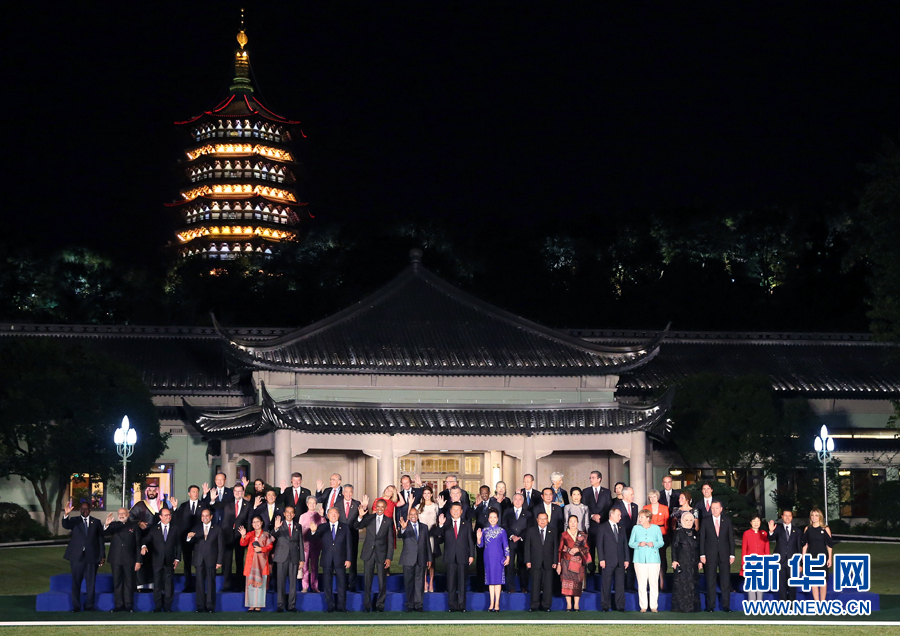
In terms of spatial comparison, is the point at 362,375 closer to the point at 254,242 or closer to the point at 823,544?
the point at 823,544

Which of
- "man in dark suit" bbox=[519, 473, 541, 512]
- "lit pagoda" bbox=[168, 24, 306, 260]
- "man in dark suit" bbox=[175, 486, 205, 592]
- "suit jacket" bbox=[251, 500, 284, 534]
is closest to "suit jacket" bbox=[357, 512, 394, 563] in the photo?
"suit jacket" bbox=[251, 500, 284, 534]

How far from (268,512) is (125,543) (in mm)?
2172

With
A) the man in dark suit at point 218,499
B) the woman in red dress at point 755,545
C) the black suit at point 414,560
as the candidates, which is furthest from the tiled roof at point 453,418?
the woman in red dress at point 755,545

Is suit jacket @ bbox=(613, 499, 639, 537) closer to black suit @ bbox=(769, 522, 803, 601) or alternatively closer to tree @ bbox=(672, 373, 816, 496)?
black suit @ bbox=(769, 522, 803, 601)

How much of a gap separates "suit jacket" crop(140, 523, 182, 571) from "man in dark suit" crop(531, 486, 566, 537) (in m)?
5.27

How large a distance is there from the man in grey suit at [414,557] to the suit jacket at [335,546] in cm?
81

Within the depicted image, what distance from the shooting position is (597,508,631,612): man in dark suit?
18672mm

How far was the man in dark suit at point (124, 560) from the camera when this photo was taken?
740 inches

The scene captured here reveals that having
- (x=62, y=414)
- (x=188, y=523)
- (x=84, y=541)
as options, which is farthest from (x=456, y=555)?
(x=62, y=414)

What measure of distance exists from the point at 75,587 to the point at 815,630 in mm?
10393

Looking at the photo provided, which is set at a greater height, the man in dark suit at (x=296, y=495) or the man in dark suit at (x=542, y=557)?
the man in dark suit at (x=296, y=495)

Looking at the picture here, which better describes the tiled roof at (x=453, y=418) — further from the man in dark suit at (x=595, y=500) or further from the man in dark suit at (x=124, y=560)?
the man in dark suit at (x=124, y=560)

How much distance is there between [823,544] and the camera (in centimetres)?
1870

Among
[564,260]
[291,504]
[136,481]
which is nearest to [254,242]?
[564,260]
